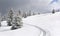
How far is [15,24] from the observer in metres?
47.4

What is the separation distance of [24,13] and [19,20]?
193 feet

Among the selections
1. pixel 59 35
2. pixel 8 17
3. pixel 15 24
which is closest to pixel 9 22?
pixel 8 17

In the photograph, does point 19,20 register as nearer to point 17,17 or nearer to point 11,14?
point 17,17

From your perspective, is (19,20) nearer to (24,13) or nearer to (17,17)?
(17,17)

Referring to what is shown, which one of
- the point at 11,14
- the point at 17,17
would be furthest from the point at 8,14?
the point at 17,17

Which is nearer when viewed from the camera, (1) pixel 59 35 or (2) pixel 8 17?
(1) pixel 59 35

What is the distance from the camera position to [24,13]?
106m

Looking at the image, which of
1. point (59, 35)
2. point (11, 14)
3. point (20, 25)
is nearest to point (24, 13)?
point (11, 14)

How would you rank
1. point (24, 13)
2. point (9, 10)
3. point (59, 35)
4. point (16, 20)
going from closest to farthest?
point (59, 35)
point (16, 20)
point (9, 10)
point (24, 13)

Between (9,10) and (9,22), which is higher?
(9,10)

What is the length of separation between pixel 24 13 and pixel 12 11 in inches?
1687

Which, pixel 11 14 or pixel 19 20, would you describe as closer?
pixel 19 20

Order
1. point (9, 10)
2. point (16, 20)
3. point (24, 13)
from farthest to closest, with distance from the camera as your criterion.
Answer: point (24, 13), point (9, 10), point (16, 20)

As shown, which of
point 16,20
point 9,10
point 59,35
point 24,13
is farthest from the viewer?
point 24,13
